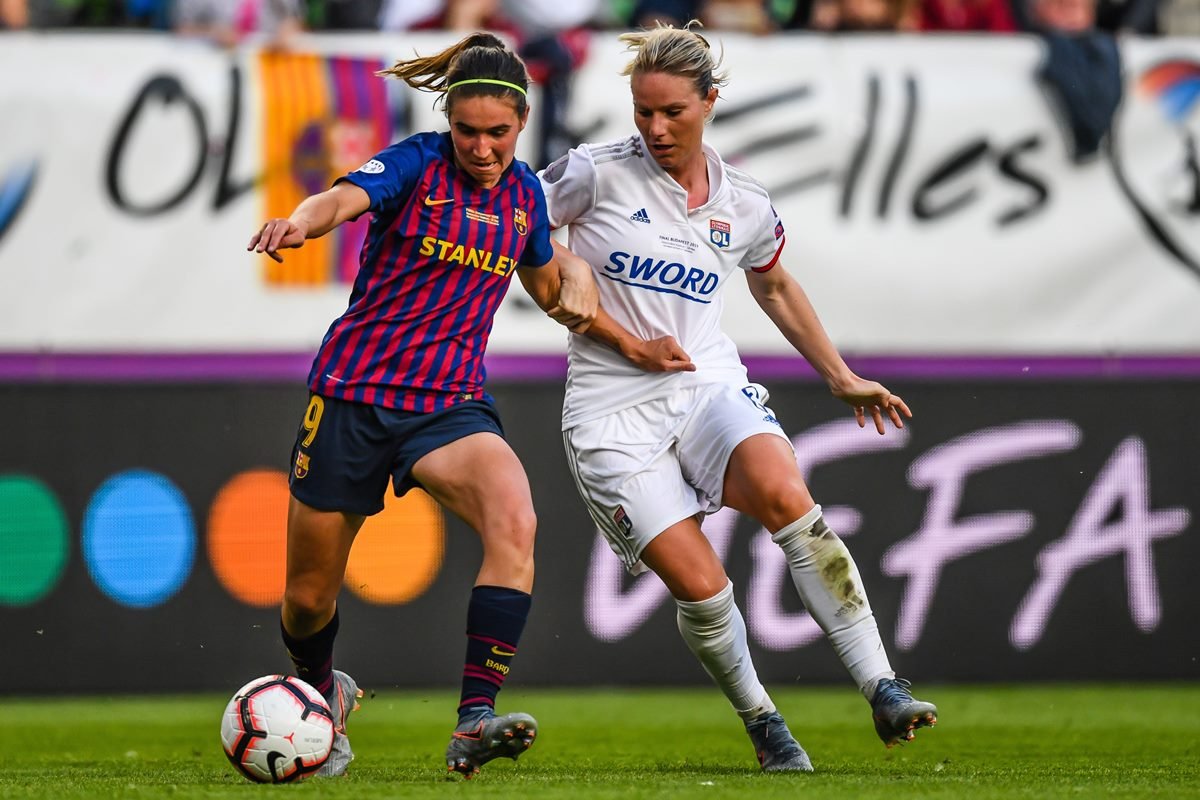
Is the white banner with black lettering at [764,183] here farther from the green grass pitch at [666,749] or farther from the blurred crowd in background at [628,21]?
the green grass pitch at [666,749]

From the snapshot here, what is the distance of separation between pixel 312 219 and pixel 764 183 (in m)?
4.68

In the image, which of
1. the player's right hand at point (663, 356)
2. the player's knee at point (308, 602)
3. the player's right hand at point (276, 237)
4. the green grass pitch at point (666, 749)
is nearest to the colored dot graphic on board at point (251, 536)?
the green grass pitch at point (666, 749)

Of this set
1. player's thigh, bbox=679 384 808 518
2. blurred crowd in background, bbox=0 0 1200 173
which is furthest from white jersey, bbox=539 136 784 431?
blurred crowd in background, bbox=0 0 1200 173

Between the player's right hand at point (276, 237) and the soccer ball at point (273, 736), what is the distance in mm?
1275

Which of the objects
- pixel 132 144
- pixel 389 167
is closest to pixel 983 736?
pixel 389 167

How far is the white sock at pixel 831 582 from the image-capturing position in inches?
207

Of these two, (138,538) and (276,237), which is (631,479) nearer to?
(276,237)

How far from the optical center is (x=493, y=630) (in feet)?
16.4

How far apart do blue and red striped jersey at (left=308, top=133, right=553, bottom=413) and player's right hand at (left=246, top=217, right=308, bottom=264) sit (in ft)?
1.84

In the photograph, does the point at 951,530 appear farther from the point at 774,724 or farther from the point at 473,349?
the point at 473,349

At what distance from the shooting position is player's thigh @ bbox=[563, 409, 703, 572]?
545 centimetres

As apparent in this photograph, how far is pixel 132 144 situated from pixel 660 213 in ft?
13.7

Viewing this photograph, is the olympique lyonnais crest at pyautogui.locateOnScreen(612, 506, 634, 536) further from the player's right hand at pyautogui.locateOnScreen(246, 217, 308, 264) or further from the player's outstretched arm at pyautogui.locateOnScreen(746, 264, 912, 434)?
the player's right hand at pyautogui.locateOnScreen(246, 217, 308, 264)

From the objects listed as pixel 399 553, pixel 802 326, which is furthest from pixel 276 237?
pixel 399 553
